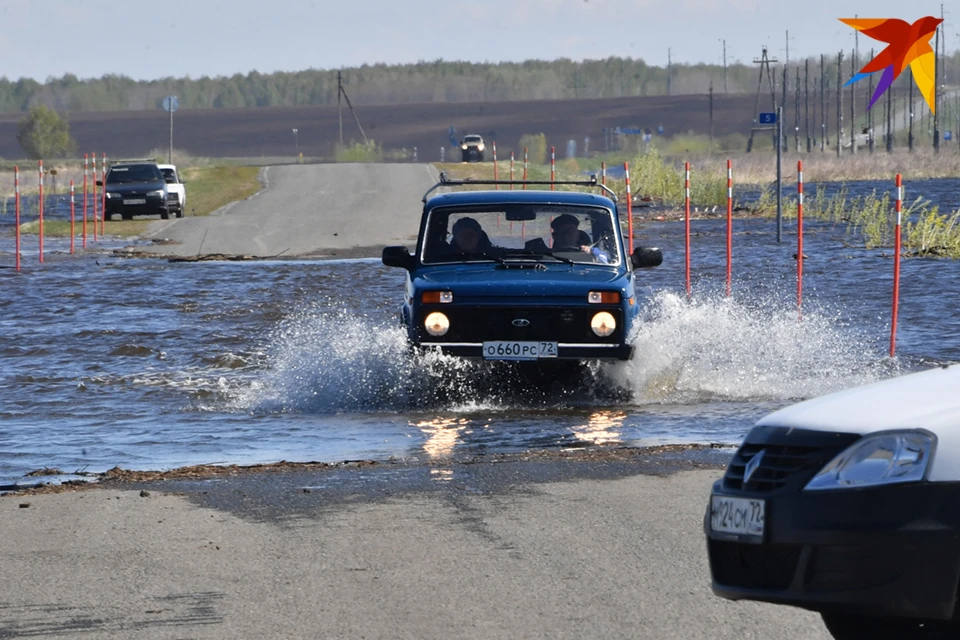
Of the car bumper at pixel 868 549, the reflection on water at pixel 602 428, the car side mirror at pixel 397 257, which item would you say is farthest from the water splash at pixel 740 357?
the car bumper at pixel 868 549

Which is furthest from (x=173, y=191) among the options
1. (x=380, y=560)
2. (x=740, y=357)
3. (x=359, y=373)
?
(x=380, y=560)

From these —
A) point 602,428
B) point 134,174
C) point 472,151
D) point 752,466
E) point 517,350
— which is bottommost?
point 602,428

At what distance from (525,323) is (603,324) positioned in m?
0.57

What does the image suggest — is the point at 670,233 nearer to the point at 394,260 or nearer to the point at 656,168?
the point at 656,168

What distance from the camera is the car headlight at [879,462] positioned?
436 centimetres

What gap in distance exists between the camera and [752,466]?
4762 mm

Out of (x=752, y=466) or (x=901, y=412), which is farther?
(x=752, y=466)

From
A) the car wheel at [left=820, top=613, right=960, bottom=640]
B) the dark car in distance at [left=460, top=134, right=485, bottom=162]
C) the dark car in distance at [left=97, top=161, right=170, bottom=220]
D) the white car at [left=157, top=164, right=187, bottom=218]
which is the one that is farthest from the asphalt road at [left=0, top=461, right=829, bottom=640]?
the dark car in distance at [left=460, top=134, right=485, bottom=162]

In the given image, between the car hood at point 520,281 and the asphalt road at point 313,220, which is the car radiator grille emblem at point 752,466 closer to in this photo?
the car hood at point 520,281

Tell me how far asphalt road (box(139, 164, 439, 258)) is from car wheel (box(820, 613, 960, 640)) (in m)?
27.1

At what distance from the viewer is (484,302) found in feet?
39.4

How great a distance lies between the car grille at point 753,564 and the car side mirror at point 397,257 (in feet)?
26.4

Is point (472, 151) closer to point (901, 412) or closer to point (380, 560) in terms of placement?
point (380, 560)

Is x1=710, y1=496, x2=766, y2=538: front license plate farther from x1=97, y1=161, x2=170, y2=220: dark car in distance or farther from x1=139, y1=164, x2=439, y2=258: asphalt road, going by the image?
x1=97, y1=161, x2=170, y2=220: dark car in distance
